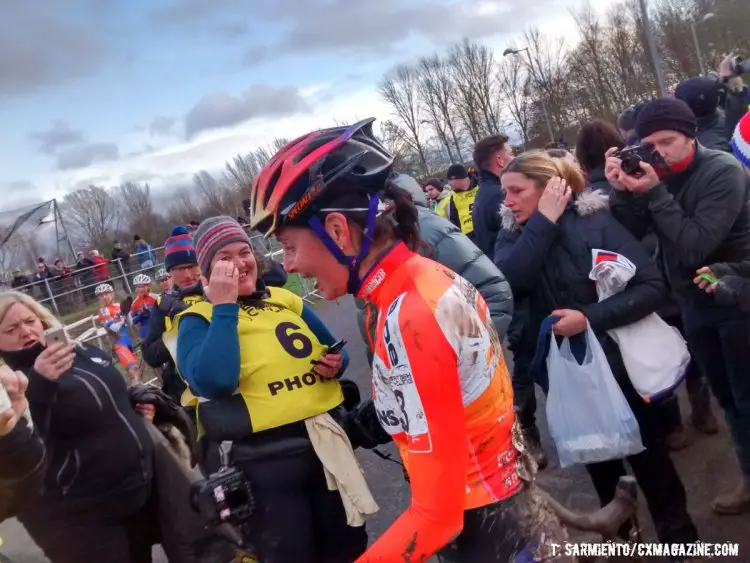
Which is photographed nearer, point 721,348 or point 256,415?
point 256,415

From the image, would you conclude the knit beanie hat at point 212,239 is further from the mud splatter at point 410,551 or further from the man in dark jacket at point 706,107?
Result: the man in dark jacket at point 706,107

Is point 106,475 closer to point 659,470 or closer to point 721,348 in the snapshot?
point 659,470

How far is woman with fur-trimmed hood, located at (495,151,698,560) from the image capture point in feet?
8.86

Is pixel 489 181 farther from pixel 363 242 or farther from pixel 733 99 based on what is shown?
pixel 363 242

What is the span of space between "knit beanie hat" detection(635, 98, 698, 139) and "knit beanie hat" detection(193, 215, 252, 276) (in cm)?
199

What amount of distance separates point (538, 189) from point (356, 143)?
61.3 inches

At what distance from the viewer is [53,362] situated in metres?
2.73

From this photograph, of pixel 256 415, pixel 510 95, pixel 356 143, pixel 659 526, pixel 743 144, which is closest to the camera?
pixel 356 143

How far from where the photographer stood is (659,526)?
2.78 meters

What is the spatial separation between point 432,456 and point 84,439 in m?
2.23

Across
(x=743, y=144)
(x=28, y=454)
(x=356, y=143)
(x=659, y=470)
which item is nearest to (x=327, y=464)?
(x=28, y=454)

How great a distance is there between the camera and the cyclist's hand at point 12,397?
7.40ft

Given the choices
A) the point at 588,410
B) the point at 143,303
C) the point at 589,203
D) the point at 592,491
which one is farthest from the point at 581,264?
the point at 143,303

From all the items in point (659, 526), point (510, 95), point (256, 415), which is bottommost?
point (659, 526)
